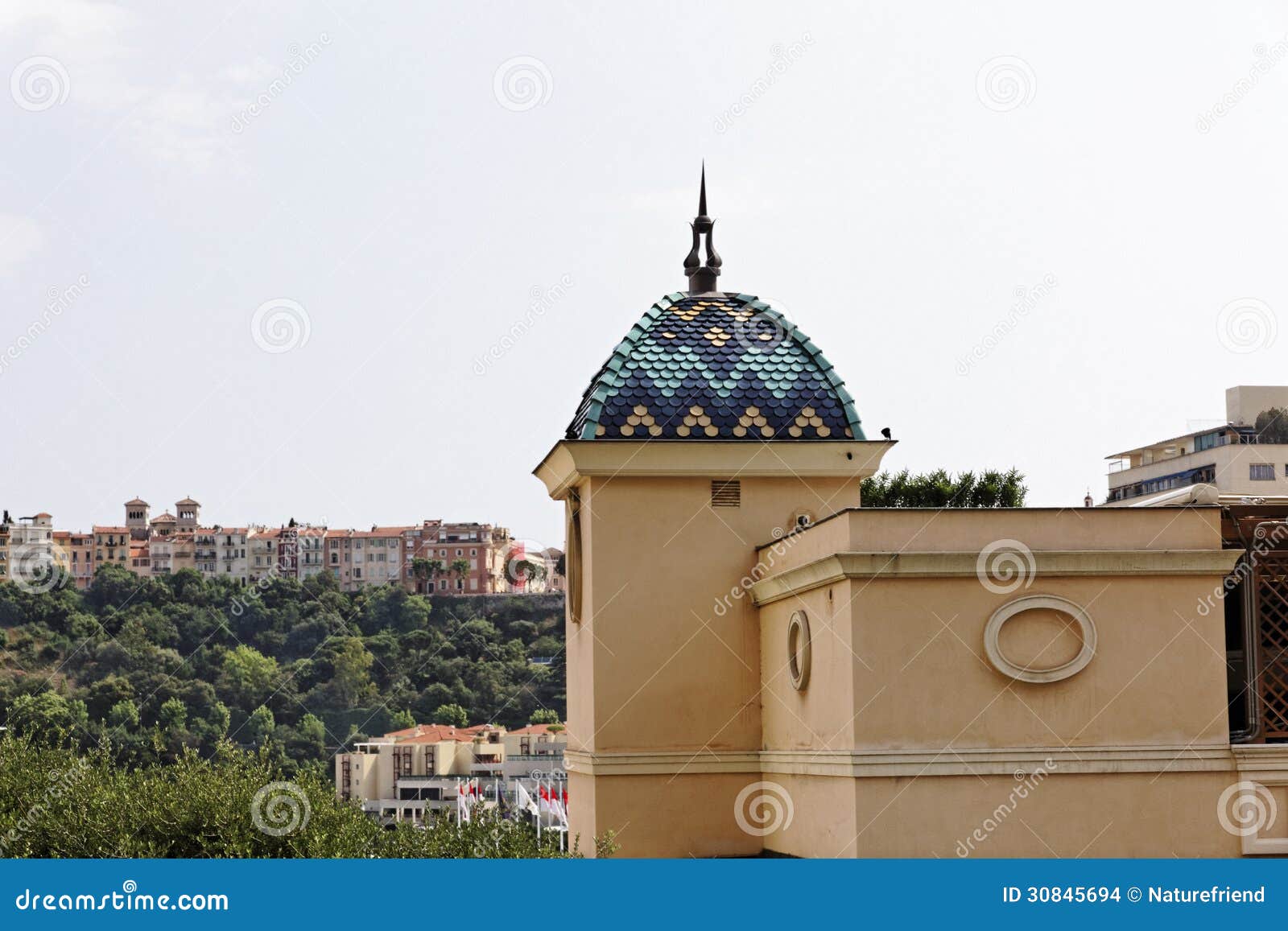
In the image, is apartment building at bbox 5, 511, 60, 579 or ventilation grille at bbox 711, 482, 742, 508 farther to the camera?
apartment building at bbox 5, 511, 60, 579

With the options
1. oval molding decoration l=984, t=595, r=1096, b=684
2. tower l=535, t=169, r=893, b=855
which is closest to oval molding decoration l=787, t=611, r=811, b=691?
tower l=535, t=169, r=893, b=855

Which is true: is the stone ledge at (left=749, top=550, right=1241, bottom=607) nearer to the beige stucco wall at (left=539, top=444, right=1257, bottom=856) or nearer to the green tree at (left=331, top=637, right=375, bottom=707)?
the beige stucco wall at (left=539, top=444, right=1257, bottom=856)

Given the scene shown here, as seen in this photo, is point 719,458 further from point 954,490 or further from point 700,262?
point 954,490

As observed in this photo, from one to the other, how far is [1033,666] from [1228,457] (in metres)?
64.5

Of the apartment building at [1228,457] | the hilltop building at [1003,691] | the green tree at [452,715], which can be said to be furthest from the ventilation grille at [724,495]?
the green tree at [452,715]

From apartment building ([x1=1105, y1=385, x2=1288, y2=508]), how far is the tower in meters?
48.6

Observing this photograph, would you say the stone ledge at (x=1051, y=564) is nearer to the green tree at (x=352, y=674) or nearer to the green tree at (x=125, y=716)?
the green tree at (x=125, y=716)

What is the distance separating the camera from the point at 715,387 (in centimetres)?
1931

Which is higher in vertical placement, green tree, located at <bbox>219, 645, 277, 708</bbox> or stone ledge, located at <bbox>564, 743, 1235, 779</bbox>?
green tree, located at <bbox>219, 645, 277, 708</bbox>

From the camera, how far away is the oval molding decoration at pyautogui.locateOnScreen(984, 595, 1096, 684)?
15.4 meters

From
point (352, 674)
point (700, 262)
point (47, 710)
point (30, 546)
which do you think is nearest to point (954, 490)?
point (700, 262)

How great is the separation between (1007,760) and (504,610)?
160 meters

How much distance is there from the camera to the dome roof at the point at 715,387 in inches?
746

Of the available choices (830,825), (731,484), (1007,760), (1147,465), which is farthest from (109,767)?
(1147,465)
